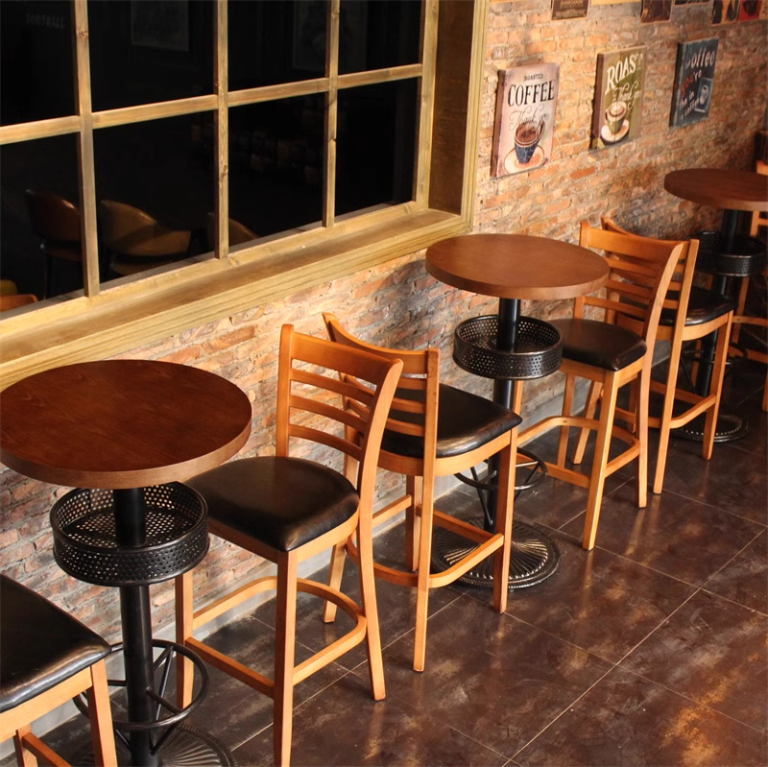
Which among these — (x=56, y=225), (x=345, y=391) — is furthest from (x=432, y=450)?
(x=56, y=225)

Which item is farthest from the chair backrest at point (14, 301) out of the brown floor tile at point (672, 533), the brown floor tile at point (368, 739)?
the brown floor tile at point (672, 533)

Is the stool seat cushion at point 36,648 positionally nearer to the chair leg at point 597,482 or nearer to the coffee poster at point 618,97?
the chair leg at point 597,482

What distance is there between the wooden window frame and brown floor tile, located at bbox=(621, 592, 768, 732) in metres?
1.53

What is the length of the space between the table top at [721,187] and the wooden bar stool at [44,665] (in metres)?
3.22

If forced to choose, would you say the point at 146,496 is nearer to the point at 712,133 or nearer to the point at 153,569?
the point at 153,569

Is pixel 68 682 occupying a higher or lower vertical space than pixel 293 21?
lower

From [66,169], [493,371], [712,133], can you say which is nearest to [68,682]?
[493,371]

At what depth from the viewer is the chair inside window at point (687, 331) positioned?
405 centimetres

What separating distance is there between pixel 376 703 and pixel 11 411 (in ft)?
4.51

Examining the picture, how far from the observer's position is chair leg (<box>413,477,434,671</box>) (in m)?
3.01

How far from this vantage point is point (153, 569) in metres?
2.25

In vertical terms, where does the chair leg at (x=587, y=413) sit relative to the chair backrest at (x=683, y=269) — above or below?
below

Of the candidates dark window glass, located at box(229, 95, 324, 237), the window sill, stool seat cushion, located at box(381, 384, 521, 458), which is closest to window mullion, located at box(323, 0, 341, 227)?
the window sill

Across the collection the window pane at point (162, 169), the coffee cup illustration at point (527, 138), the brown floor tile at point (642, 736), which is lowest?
the brown floor tile at point (642, 736)
